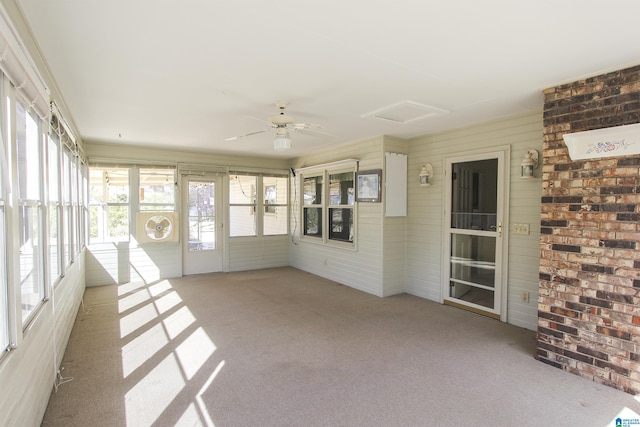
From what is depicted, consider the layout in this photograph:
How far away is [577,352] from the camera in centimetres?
278

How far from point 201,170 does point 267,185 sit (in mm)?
1447

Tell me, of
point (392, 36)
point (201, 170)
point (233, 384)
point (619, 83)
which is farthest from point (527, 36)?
point (201, 170)

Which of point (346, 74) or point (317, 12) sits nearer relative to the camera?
point (317, 12)

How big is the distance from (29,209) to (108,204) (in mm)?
4056

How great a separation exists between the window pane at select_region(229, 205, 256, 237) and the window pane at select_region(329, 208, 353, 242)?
1.87 meters

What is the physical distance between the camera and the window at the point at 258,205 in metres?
7.01

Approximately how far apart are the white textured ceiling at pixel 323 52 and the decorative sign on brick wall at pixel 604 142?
1.61 feet

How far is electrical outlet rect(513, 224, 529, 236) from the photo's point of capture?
3809 millimetres

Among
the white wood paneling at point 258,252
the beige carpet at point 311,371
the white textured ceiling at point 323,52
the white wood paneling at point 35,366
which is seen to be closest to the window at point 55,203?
the white wood paneling at point 35,366

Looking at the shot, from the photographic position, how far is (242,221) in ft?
23.3

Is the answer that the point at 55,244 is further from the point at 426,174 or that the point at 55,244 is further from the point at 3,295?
the point at 426,174

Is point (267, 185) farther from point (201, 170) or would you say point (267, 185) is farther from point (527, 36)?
point (527, 36)

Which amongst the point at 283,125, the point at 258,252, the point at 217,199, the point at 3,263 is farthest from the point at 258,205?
the point at 3,263

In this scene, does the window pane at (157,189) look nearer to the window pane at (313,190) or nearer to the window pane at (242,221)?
the window pane at (242,221)
